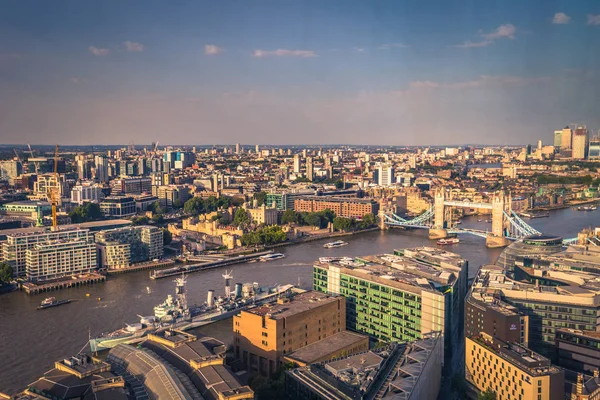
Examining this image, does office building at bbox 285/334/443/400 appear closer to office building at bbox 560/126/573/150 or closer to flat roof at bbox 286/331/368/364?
flat roof at bbox 286/331/368/364

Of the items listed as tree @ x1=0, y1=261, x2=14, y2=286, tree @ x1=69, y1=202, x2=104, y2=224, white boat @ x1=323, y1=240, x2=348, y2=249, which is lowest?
white boat @ x1=323, y1=240, x2=348, y2=249

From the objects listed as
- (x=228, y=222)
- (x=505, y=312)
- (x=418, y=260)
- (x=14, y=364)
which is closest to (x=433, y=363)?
(x=505, y=312)

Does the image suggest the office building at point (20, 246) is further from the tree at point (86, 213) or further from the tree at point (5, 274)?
the tree at point (86, 213)

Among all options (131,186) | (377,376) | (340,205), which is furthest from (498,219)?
(131,186)

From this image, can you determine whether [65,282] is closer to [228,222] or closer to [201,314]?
[201,314]

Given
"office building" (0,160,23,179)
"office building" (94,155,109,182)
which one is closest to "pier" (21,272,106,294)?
"office building" (94,155,109,182)
